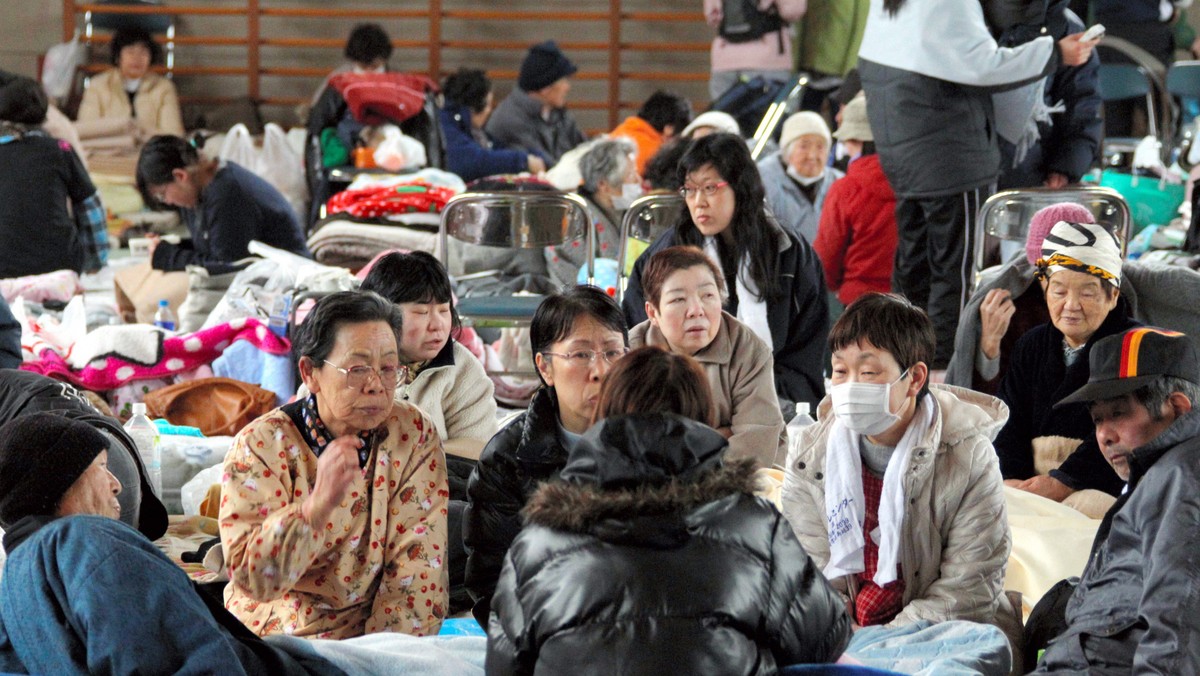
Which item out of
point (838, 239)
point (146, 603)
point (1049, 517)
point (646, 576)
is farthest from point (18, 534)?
point (838, 239)

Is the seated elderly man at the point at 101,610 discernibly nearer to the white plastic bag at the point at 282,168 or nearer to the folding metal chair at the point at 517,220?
the folding metal chair at the point at 517,220

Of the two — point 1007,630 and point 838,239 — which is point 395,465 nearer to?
point 1007,630

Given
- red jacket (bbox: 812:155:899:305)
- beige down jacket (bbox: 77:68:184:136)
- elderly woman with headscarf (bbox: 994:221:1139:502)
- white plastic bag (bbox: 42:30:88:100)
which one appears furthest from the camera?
white plastic bag (bbox: 42:30:88:100)

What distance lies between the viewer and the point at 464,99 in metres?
8.91

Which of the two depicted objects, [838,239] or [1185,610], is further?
[838,239]

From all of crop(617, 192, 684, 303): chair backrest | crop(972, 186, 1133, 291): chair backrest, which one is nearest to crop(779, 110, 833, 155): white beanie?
crop(617, 192, 684, 303): chair backrest

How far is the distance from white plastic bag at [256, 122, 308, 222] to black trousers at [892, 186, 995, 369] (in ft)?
16.3

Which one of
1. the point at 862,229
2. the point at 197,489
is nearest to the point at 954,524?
the point at 197,489

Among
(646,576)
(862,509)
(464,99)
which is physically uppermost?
(464,99)

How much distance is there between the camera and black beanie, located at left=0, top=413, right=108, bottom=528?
2.34 metres

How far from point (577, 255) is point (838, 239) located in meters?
1.09

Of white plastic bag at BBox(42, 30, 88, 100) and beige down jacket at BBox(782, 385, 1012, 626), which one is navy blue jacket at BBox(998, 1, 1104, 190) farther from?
white plastic bag at BBox(42, 30, 88, 100)

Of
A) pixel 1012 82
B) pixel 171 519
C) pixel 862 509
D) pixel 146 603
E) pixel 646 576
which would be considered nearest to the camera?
pixel 646 576

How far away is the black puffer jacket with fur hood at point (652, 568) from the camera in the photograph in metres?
1.91
